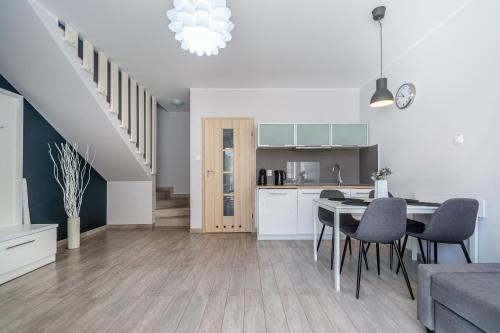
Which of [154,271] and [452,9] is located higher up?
[452,9]

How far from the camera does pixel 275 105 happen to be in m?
4.68

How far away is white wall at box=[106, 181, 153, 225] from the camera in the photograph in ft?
16.7

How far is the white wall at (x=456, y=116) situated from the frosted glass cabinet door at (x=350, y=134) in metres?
0.73

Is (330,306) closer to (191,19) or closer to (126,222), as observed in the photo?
(191,19)

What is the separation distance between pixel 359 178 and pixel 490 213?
248 centimetres

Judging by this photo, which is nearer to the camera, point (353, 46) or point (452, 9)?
point (452, 9)

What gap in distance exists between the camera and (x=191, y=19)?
1.91 meters

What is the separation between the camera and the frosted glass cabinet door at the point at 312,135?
4234 mm

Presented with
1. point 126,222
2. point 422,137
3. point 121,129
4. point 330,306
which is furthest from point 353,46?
point 126,222

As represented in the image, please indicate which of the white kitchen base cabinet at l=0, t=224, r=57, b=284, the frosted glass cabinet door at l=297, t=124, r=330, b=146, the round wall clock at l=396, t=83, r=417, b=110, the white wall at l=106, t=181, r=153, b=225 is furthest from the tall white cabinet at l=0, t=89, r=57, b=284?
the round wall clock at l=396, t=83, r=417, b=110

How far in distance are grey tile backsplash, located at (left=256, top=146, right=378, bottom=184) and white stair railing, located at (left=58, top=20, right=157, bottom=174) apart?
2200 mm

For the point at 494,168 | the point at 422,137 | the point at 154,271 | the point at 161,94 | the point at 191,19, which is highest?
the point at 161,94

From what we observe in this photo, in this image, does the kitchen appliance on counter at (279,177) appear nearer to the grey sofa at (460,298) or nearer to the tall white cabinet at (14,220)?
the grey sofa at (460,298)

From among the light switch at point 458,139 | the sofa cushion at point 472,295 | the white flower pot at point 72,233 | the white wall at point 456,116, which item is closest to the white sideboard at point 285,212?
the white wall at point 456,116
